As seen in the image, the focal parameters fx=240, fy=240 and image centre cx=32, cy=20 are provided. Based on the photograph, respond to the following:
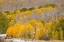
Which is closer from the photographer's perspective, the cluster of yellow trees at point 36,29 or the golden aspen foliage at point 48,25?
the cluster of yellow trees at point 36,29

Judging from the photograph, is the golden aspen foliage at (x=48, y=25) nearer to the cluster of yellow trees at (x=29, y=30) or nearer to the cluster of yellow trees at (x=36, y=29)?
the cluster of yellow trees at (x=36, y=29)

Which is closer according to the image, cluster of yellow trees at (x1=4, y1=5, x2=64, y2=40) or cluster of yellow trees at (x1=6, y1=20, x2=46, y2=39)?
cluster of yellow trees at (x1=4, y1=5, x2=64, y2=40)

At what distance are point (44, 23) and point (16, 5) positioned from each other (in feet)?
35.4

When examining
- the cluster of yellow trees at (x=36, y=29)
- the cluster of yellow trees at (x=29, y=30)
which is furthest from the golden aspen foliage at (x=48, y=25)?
the cluster of yellow trees at (x=29, y=30)

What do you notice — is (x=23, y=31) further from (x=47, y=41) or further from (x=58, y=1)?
(x=58, y=1)

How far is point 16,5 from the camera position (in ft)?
94.6

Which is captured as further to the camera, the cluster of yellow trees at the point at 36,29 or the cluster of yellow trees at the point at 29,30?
the cluster of yellow trees at the point at 29,30

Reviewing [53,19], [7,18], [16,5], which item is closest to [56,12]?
[53,19]

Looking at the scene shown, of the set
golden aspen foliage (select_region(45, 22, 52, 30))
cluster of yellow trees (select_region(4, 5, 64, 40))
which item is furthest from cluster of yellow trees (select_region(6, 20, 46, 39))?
golden aspen foliage (select_region(45, 22, 52, 30))

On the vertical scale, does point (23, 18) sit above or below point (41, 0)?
below

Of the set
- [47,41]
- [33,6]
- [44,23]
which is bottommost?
[47,41]

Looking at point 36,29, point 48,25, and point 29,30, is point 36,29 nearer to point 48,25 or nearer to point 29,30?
point 29,30

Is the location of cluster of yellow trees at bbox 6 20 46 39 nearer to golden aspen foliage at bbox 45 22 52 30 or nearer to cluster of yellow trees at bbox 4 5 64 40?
cluster of yellow trees at bbox 4 5 64 40

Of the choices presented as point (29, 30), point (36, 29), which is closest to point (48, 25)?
point (36, 29)
